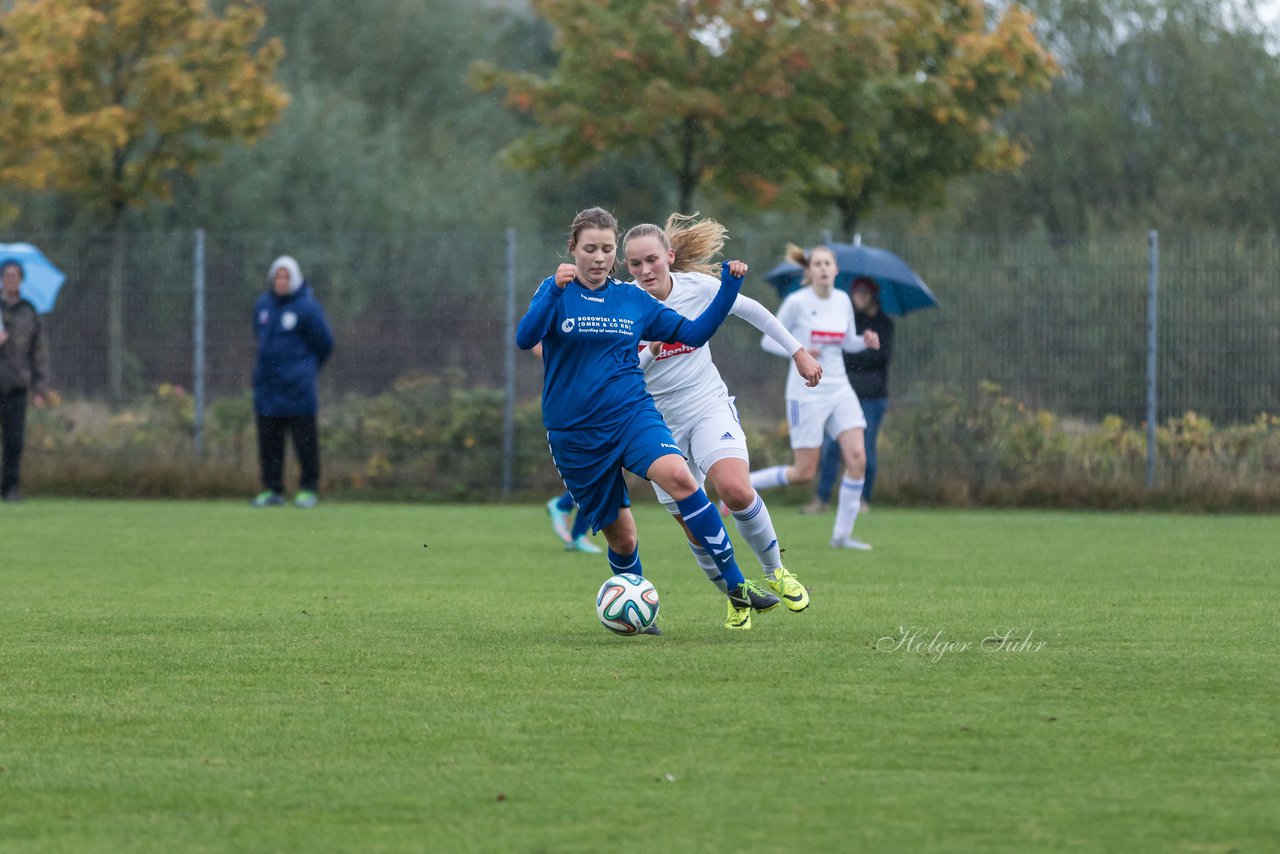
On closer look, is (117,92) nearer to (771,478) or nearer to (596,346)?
(771,478)

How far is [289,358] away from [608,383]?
34.0 ft

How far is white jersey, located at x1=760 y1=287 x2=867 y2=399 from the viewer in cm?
1354

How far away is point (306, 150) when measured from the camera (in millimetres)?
35469

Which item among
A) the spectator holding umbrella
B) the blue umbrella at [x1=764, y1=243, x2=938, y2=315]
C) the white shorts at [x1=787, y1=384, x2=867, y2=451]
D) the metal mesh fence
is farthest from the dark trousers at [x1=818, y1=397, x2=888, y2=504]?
the spectator holding umbrella

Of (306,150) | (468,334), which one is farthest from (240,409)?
(306,150)

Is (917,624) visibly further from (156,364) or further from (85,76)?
(85,76)

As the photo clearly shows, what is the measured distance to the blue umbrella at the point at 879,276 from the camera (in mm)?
15672

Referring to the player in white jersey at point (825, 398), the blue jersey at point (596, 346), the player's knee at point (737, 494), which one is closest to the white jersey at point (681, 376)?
the player's knee at point (737, 494)

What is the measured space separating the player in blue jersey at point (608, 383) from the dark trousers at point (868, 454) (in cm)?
870

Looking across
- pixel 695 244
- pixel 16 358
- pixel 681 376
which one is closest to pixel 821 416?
pixel 695 244

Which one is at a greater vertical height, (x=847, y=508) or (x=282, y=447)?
(x=282, y=447)

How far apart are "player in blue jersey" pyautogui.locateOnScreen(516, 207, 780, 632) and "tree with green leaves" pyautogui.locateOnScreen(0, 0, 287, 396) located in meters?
16.9

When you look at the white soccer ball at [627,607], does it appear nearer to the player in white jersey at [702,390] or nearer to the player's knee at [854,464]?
the player in white jersey at [702,390]

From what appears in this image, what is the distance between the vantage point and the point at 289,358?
1759cm
